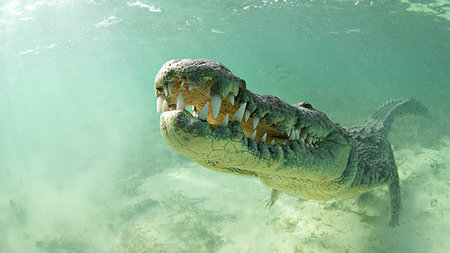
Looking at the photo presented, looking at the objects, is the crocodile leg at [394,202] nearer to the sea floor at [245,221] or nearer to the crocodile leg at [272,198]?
the sea floor at [245,221]

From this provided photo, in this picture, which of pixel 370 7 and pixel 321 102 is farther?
pixel 370 7

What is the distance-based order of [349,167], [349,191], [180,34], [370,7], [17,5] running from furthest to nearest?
1. [180,34]
2. [370,7]
3. [17,5]
4. [349,191]
5. [349,167]

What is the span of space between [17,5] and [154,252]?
16404 mm

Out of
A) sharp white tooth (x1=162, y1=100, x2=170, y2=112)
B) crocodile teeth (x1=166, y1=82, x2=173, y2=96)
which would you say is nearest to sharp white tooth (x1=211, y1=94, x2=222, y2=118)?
crocodile teeth (x1=166, y1=82, x2=173, y2=96)

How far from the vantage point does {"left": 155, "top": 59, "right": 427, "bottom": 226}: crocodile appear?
135 centimetres

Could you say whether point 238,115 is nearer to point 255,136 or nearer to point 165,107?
point 165,107

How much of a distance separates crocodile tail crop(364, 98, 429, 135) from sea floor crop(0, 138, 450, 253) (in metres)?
1.02

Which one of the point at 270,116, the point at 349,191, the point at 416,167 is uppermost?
the point at 270,116

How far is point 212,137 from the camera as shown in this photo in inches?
51.8

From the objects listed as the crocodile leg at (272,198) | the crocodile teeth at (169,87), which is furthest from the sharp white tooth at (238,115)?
the crocodile leg at (272,198)

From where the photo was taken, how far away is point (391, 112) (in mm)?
6156

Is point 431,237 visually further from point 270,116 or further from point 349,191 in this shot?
point 270,116

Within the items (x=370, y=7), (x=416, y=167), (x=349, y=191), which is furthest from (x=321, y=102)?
(x=349, y=191)

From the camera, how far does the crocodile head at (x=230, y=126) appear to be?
133 centimetres
